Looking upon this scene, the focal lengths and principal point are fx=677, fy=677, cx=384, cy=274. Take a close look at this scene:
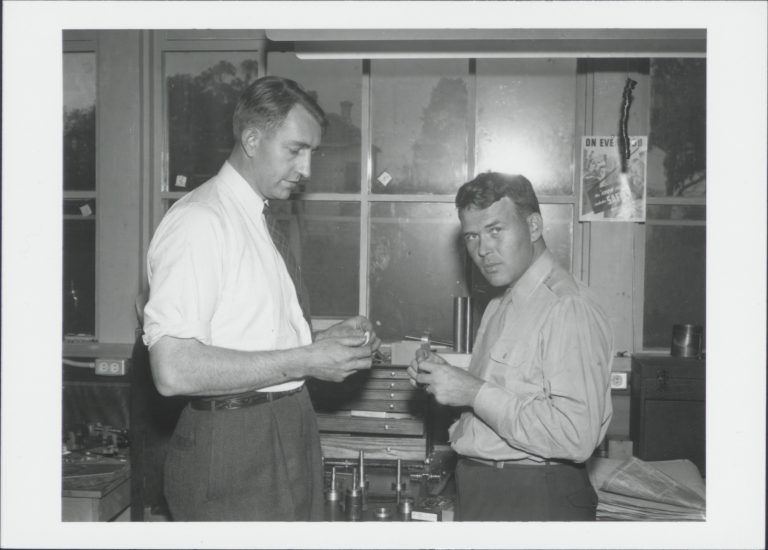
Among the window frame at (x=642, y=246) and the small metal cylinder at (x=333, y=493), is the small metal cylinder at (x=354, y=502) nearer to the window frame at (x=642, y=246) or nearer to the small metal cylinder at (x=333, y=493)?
the small metal cylinder at (x=333, y=493)

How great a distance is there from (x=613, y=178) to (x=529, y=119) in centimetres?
64

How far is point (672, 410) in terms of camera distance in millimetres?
3717

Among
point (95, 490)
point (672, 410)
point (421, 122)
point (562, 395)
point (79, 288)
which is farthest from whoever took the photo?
point (79, 288)

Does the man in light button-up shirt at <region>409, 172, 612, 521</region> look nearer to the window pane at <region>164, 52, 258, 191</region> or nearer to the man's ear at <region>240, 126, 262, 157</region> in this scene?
the man's ear at <region>240, 126, 262, 157</region>

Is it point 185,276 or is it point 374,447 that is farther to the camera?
point 374,447

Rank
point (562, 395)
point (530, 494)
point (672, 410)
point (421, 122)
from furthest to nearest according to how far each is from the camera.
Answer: point (421, 122) → point (672, 410) → point (530, 494) → point (562, 395)

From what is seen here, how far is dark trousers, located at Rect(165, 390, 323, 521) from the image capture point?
2.05m

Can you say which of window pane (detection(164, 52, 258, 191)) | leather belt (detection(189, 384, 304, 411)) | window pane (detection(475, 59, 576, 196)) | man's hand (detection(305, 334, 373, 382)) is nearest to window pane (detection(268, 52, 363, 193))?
window pane (detection(164, 52, 258, 191))

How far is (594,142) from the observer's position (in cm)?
416

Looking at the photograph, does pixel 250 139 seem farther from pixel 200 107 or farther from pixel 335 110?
pixel 200 107

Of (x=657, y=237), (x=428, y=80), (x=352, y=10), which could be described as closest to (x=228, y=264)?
(x=352, y=10)

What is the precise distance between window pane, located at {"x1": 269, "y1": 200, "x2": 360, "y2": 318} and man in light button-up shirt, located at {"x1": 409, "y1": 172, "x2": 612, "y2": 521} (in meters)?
1.89

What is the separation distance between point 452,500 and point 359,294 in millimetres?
1631

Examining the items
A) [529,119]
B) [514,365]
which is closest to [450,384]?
[514,365]
